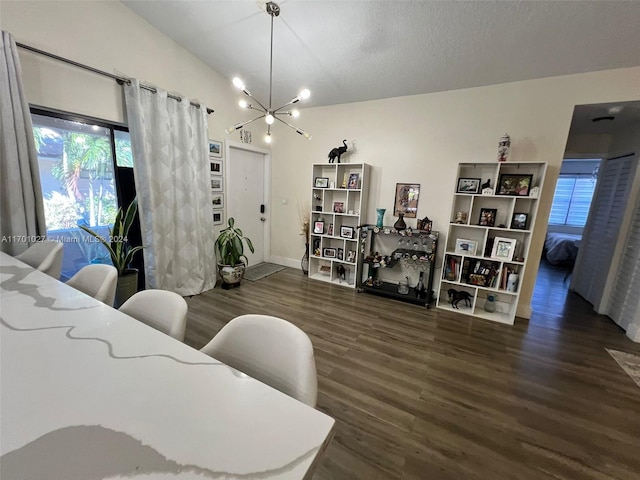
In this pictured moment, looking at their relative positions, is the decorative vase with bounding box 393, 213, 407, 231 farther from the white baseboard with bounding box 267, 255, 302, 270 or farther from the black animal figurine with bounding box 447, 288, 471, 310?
the white baseboard with bounding box 267, 255, 302, 270

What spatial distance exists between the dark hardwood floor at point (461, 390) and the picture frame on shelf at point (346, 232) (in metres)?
1.01

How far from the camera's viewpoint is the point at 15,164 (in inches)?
74.3

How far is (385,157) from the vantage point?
3529 millimetres

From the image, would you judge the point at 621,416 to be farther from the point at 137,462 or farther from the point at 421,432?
the point at 137,462

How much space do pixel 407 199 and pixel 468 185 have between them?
732 millimetres

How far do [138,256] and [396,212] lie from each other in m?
3.30

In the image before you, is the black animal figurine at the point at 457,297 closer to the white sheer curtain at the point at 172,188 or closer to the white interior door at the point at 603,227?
the white interior door at the point at 603,227

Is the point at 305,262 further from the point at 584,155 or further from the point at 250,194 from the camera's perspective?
the point at 584,155

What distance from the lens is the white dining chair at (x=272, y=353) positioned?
34.9 inches

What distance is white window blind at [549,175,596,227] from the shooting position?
6480mm

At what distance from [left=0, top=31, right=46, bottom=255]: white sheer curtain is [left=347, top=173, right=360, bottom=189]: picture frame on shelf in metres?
3.14

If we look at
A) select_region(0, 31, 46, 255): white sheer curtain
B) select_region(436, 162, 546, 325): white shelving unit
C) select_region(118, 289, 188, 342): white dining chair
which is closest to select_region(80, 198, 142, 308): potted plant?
select_region(0, 31, 46, 255): white sheer curtain

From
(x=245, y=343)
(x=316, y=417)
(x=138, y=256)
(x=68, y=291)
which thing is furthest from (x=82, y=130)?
(x=316, y=417)

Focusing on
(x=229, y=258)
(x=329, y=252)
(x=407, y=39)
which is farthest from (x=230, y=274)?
(x=407, y=39)
